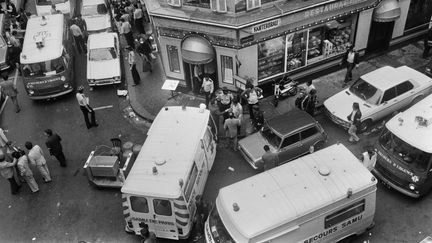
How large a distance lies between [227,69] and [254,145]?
4401 mm

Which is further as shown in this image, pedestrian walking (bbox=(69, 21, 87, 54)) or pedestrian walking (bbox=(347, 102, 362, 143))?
pedestrian walking (bbox=(69, 21, 87, 54))

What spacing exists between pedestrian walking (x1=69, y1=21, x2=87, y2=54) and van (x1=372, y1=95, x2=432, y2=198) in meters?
16.6

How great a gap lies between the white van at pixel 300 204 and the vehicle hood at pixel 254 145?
9.98 ft

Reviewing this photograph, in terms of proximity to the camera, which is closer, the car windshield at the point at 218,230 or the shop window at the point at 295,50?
the car windshield at the point at 218,230

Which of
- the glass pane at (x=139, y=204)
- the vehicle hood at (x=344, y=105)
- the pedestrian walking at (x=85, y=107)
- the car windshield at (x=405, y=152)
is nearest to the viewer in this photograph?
the glass pane at (x=139, y=204)

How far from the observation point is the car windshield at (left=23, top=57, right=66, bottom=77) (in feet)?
63.2

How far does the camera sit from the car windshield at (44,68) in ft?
63.2

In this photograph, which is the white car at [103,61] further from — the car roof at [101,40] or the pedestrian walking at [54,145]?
the pedestrian walking at [54,145]

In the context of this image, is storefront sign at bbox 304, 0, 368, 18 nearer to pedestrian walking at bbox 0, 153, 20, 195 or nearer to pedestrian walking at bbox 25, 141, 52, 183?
pedestrian walking at bbox 25, 141, 52, 183

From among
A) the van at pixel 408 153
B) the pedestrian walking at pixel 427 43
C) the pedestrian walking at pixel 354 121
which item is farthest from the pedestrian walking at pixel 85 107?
the pedestrian walking at pixel 427 43

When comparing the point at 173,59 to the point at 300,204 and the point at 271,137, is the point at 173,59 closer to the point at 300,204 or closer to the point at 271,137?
the point at 271,137

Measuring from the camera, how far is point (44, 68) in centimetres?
1942

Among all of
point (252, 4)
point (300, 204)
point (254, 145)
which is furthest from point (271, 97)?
point (300, 204)

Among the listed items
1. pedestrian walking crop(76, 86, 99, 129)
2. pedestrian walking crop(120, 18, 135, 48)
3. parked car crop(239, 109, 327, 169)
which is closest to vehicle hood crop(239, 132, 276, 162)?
parked car crop(239, 109, 327, 169)
